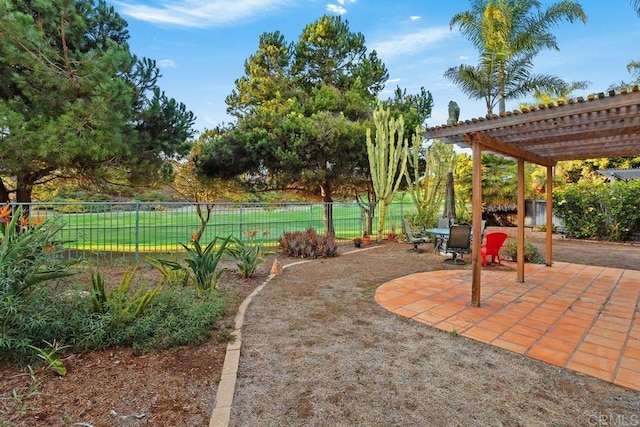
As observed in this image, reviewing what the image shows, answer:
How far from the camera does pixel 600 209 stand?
10172 mm

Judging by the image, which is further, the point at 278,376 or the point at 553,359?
the point at 553,359

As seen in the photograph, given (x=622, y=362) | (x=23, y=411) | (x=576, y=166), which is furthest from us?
(x=576, y=166)

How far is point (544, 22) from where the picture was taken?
1402 centimetres

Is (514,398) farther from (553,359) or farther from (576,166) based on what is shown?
(576,166)

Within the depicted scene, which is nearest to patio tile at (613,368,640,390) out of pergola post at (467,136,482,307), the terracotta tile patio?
the terracotta tile patio

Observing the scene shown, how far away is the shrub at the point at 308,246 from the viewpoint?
26.2 feet

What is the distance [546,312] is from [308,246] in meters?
5.19

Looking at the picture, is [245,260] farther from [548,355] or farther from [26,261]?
[548,355]

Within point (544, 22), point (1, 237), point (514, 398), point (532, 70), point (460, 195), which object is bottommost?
point (514, 398)

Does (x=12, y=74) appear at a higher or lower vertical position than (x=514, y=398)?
higher

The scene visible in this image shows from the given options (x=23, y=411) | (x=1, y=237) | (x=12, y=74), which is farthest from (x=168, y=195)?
(x=23, y=411)

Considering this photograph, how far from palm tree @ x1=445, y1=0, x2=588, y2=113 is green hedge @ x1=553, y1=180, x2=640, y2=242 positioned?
6.51m

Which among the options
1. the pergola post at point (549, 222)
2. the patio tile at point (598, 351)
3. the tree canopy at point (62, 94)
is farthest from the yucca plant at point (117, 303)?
the pergola post at point (549, 222)

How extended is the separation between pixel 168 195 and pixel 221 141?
20.9ft
